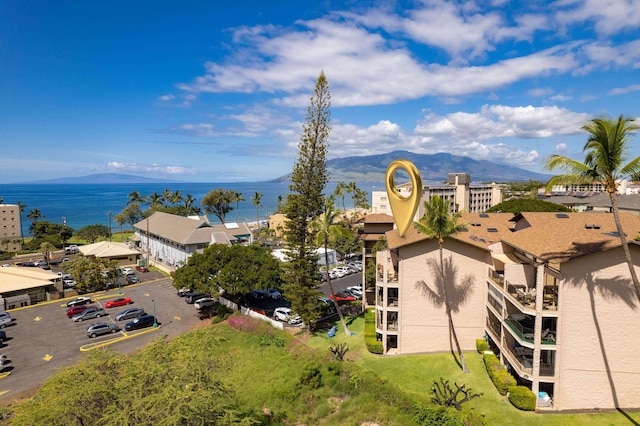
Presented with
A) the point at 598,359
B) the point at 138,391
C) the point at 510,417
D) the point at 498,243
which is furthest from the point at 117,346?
the point at 598,359

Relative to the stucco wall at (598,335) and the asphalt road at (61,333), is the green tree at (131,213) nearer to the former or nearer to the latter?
the asphalt road at (61,333)

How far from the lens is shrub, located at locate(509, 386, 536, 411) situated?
20.0 metres

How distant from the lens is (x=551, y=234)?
22547mm

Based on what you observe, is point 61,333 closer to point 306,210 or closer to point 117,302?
point 117,302

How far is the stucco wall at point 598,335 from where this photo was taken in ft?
62.8

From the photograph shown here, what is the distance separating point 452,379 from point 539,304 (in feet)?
26.1

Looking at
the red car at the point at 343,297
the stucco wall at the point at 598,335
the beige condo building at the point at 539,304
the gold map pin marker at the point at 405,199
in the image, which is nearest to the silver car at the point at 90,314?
the red car at the point at 343,297

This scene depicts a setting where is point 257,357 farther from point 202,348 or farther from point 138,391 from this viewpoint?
point 138,391

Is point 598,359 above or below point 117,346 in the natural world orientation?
above

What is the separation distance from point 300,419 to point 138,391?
1079 cm

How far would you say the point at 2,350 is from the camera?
31.3 meters

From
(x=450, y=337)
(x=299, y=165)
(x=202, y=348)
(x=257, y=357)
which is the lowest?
(x=257, y=357)

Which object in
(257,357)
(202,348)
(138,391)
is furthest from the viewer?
(257,357)

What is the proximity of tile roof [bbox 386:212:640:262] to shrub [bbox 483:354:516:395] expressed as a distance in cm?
765
